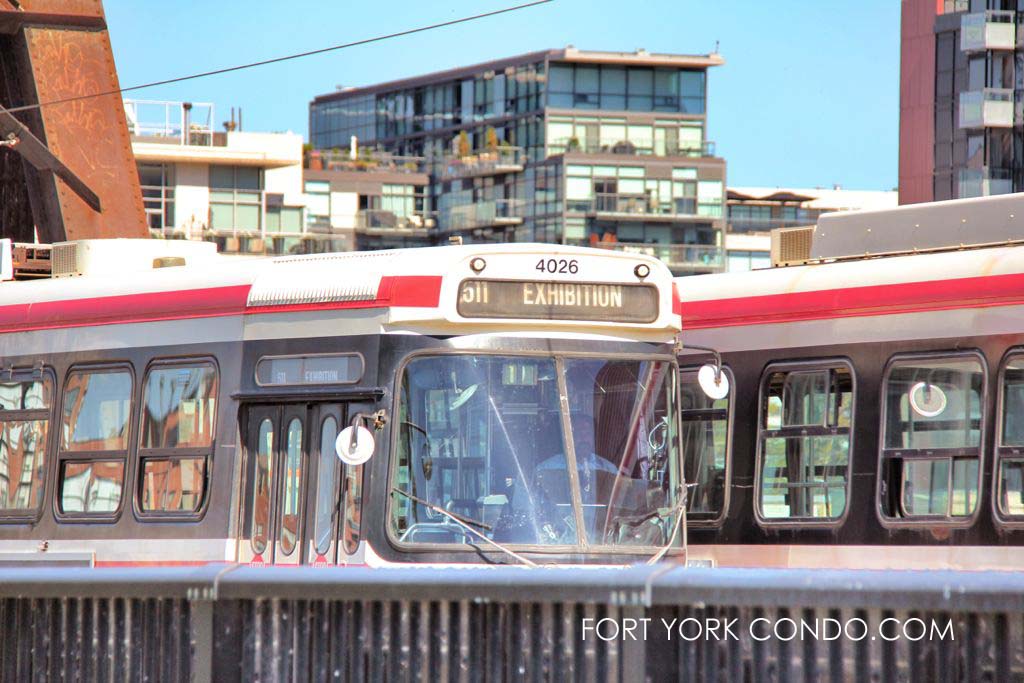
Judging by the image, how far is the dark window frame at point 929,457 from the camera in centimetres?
1224

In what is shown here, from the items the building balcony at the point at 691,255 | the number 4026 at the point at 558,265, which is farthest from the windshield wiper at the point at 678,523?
the building balcony at the point at 691,255

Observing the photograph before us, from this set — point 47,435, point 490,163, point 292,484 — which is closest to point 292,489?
point 292,484

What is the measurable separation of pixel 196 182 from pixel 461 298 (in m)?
65.3

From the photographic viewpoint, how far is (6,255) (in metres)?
15.6

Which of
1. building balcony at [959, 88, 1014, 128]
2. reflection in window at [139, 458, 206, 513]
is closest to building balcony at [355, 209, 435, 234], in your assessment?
building balcony at [959, 88, 1014, 128]

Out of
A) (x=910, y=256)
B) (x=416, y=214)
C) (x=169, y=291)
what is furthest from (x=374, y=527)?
(x=416, y=214)

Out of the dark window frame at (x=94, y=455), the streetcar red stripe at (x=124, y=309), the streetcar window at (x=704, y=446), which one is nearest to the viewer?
the streetcar red stripe at (x=124, y=309)

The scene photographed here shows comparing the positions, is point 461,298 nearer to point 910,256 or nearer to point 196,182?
point 910,256

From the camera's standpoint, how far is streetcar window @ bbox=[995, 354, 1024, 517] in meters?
12.1

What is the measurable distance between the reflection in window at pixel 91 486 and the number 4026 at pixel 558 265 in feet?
10.8

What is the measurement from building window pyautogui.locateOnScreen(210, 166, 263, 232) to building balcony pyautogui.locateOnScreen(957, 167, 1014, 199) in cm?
2844

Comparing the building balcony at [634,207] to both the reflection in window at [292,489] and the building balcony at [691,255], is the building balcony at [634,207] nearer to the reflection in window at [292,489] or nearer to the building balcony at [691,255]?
the building balcony at [691,255]

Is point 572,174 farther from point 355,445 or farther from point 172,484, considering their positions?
point 355,445

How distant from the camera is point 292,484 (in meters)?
11.7
